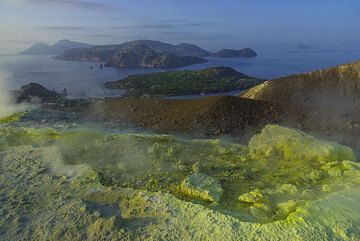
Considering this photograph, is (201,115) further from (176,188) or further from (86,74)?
(86,74)

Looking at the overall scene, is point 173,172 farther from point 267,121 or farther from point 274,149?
Result: point 267,121

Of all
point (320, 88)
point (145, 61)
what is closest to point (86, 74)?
point (145, 61)

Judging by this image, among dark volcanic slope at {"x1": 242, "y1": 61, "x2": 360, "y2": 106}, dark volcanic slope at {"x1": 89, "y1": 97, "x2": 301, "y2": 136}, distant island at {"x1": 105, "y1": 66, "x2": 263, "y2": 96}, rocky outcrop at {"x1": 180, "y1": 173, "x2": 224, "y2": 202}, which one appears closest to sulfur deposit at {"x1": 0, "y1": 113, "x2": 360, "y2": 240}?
rocky outcrop at {"x1": 180, "y1": 173, "x2": 224, "y2": 202}

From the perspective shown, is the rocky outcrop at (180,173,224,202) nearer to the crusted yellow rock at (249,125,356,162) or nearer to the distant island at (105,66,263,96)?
the crusted yellow rock at (249,125,356,162)

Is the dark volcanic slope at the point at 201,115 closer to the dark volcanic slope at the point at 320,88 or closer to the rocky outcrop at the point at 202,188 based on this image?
the dark volcanic slope at the point at 320,88

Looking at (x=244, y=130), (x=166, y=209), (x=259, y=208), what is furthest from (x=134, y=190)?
(x=244, y=130)

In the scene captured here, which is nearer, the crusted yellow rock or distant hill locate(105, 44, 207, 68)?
the crusted yellow rock
